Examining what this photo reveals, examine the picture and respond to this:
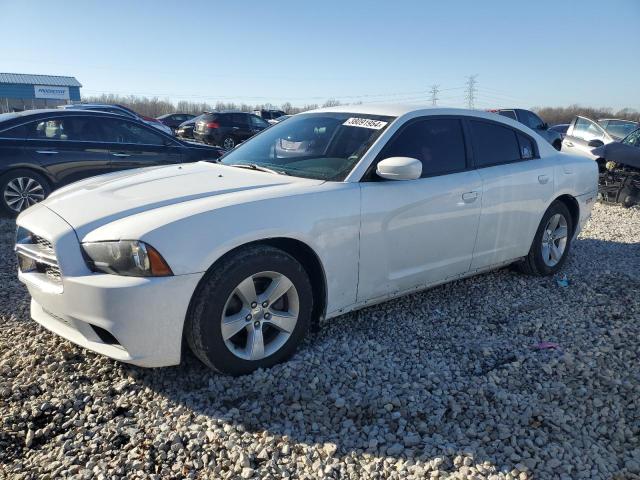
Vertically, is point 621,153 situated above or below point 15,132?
below

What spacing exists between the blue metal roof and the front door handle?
63.5 meters

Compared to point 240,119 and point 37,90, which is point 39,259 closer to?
point 240,119

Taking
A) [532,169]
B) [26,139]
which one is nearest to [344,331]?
[532,169]

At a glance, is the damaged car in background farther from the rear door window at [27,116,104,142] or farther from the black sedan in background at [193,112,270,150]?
the black sedan in background at [193,112,270,150]

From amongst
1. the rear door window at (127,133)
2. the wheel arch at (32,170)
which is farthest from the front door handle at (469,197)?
the wheel arch at (32,170)

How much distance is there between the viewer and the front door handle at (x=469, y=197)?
4.03 meters

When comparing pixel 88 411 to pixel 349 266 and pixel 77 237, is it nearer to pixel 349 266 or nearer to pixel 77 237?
pixel 77 237

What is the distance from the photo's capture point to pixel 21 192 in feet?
22.7

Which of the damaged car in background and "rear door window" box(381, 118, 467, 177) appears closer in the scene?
"rear door window" box(381, 118, 467, 177)

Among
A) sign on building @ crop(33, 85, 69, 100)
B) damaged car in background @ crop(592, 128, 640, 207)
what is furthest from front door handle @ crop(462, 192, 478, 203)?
sign on building @ crop(33, 85, 69, 100)

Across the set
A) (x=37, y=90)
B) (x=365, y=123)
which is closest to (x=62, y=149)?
(x=365, y=123)

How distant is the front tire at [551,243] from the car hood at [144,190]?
2689mm

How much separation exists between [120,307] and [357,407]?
4.44 feet

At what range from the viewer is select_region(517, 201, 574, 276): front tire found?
502cm
